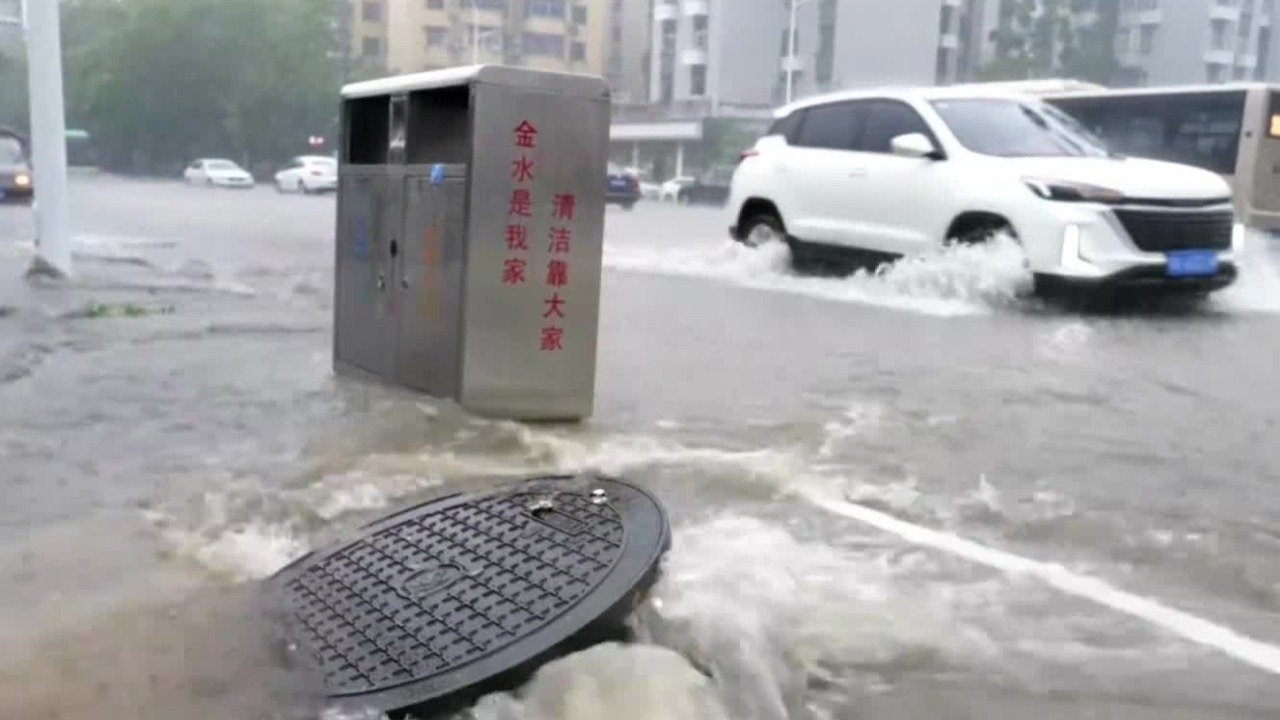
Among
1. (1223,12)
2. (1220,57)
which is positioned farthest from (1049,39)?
(1220,57)

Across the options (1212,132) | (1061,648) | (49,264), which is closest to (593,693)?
(1061,648)

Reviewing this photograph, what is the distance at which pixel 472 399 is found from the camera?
5090mm

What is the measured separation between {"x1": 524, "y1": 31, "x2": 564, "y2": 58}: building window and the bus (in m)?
8.83

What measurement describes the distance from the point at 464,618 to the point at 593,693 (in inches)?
19.6

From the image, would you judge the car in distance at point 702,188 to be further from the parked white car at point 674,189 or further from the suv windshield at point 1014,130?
the suv windshield at point 1014,130

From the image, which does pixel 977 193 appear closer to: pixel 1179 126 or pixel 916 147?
pixel 916 147

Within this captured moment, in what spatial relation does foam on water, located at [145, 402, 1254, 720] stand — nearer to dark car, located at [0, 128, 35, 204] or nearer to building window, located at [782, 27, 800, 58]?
dark car, located at [0, 128, 35, 204]

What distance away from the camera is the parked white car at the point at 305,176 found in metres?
37.2

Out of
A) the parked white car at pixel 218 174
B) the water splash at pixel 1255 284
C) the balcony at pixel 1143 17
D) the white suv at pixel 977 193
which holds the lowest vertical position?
the parked white car at pixel 218 174

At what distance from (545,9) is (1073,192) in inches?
671

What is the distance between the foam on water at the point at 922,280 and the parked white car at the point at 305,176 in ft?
86.0

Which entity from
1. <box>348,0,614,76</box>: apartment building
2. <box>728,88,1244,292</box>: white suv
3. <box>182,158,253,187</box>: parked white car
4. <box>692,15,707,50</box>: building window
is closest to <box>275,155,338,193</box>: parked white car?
<box>182,158,253,187</box>: parked white car

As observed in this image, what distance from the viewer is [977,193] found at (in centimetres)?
929

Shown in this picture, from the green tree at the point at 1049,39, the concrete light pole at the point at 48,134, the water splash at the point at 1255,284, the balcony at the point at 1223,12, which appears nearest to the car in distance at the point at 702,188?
the green tree at the point at 1049,39
